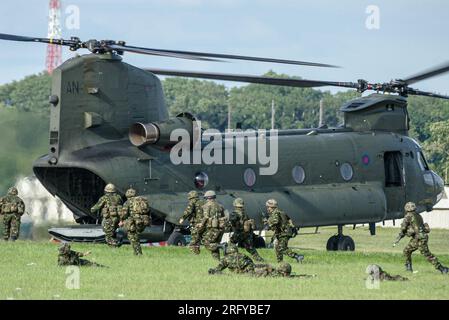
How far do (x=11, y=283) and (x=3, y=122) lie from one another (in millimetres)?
18486

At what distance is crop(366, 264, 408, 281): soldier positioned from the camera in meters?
23.6

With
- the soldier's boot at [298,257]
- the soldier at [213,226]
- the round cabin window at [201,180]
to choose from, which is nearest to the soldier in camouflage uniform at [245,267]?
the soldier at [213,226]

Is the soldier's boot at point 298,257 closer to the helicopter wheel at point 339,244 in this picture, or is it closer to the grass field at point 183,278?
the grass field at point 183,278

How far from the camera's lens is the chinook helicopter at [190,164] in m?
32.5

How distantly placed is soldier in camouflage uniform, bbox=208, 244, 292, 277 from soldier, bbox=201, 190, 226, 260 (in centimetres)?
238

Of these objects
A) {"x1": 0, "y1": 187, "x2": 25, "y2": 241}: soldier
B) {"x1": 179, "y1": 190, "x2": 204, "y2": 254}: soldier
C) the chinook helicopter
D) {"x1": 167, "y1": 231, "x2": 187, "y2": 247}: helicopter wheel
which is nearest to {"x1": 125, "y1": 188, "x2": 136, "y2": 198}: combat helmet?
{"x1": 179, "y1": 190, "x2": 204, "y2": 254}: soldier

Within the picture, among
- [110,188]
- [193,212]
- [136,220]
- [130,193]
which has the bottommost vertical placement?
[136,220]

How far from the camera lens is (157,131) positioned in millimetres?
32969

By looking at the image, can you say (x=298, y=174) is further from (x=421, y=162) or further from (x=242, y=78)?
(x=421, y=162)

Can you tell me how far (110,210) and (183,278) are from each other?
268 inches

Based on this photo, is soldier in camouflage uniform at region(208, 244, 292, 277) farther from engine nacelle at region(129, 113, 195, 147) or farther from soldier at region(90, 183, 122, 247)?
engine nacelle at region(129, 113, 195, 147)

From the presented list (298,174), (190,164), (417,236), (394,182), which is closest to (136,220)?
(190,164)

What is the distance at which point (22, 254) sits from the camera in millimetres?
28625
